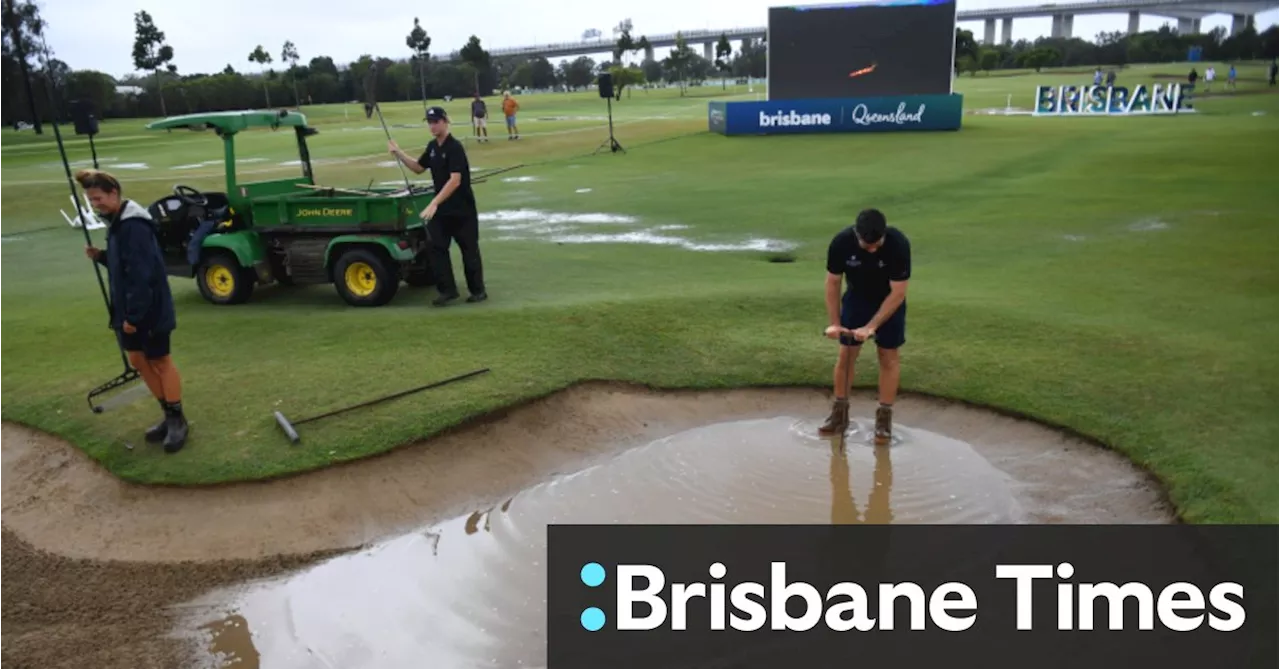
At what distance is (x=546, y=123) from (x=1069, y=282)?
37.7 metres

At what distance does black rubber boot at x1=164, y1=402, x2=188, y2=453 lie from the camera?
676 cm

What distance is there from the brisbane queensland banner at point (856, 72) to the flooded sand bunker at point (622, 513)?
2763 cm

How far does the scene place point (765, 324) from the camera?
9.54m

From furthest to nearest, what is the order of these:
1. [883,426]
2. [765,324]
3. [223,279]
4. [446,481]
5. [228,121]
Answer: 1. [223,279]
2. [228,121]
3. [765,324]
4. [883,426]
5. [446,481]

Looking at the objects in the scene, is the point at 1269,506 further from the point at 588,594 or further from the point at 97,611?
the point at 97,611

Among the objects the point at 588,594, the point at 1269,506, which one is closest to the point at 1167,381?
the point at 1269,506

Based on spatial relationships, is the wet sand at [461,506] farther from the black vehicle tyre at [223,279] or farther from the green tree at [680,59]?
the green tree at [680,59]

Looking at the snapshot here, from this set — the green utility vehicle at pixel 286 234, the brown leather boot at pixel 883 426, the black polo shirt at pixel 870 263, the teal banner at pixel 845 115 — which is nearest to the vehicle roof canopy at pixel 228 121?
the green utility vehicle at pixel 286 234

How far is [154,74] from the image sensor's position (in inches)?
2904

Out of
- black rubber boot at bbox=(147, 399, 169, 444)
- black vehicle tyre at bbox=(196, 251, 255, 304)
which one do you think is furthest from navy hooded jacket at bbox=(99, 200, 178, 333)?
black vehicle tyre at bbox=(196, 251, 255, 304)

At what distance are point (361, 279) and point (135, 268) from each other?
173 inches

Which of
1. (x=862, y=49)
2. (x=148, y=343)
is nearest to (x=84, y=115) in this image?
(x=148, y=343)

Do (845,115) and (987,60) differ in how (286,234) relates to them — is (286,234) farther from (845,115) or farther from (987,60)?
(987,60)

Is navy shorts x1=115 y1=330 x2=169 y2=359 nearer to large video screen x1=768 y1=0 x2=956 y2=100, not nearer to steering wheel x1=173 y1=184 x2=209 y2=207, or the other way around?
steering wheel x1=173 y1=184 x2=209 y2=207
